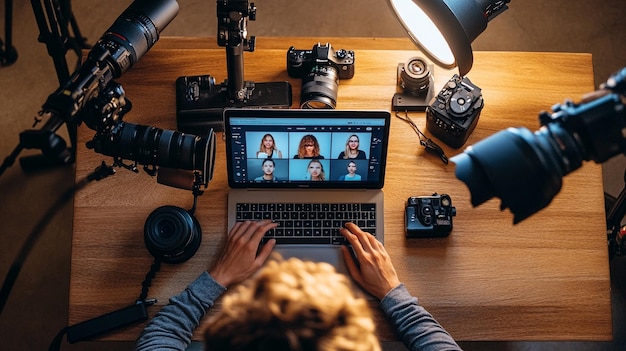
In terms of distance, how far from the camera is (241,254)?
1.65 meters

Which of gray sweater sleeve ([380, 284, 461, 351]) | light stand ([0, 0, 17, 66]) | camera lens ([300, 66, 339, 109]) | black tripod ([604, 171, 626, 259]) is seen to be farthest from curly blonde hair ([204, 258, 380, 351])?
light stand ([0, 0, 17, 66])

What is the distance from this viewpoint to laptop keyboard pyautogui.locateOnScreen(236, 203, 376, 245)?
170cm

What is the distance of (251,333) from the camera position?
1.06m

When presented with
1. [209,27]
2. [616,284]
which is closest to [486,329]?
[616,284]

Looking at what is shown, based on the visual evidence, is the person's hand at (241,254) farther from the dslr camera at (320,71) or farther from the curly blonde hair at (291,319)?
the curly blonde hair at (291,319)

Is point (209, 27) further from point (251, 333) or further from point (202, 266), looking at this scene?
point (251, 333)

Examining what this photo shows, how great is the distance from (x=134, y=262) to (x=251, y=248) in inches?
11.2

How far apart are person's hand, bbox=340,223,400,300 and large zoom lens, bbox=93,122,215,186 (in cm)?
39

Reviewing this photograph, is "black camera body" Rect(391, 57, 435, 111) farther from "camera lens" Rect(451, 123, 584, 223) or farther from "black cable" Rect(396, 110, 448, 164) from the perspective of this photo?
"camera lens" Rect(451, 123, 584, 223)

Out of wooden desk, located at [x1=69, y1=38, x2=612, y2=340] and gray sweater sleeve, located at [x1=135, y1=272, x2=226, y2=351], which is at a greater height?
wooden desk, located at [x1=69, y1=38, x2=612, y2=340]

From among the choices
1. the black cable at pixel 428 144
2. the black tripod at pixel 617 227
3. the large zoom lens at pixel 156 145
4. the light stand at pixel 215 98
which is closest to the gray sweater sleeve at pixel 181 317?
the large zoom lens at pixel 156 145

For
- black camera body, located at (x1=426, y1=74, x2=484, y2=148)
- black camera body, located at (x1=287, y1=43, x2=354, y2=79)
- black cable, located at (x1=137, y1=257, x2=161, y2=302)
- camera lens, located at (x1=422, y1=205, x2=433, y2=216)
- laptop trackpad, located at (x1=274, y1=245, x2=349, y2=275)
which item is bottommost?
black cable, located at (x1=137, y1=257, x2=161, y2=302)

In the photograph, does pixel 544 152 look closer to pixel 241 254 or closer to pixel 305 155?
pixel 305 155

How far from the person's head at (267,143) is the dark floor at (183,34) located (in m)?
1.15
